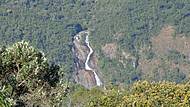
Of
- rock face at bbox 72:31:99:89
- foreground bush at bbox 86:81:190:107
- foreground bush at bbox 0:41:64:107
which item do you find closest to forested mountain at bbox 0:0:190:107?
rock face at bbox 72:31:99:89

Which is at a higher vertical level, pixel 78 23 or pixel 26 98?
pixel 26 98

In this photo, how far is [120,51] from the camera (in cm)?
17175

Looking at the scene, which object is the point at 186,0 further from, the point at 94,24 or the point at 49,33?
the point at 49,33

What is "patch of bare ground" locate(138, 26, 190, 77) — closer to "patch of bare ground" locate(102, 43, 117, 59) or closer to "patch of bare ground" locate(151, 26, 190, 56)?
"patch of bare ground" locate(151, 26, 190, 56)

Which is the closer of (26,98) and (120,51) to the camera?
(26,98)

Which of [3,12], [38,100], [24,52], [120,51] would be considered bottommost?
[120,51]

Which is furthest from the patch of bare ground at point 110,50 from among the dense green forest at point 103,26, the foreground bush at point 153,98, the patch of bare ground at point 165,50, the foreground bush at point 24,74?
the foreground bush at point 24,74

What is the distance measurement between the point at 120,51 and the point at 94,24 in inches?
842

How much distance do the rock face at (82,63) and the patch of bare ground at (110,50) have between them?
11.9 ft

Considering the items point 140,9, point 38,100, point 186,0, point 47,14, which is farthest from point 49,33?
point 38,100

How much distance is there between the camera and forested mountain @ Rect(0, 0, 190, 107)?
16075 centimetres

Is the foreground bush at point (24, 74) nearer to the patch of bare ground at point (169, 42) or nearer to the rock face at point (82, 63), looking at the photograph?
the rock face at point (82, 63)

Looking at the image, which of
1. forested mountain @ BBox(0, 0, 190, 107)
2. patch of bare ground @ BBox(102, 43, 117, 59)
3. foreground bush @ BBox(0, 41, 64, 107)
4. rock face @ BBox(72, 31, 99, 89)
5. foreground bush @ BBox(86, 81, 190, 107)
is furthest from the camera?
patch of bare ground @ BBox(102, 43, 117, 59)

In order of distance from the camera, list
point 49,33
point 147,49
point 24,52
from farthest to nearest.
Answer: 1. point 49,33
2. point 147,49
3. point 24,52
